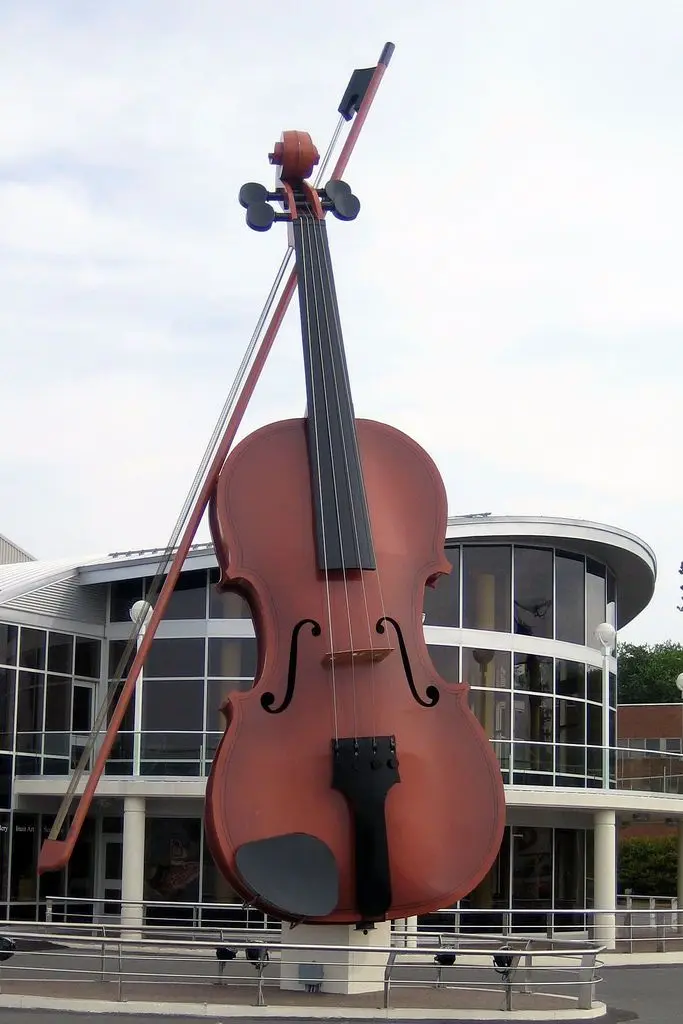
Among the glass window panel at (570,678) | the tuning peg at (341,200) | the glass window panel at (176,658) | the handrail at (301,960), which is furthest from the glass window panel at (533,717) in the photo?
the tuning peg at (341,200)

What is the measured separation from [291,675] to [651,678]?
6830 cm

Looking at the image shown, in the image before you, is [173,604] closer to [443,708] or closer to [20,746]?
[20,746]

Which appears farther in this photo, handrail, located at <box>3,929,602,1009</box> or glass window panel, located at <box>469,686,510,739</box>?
glass window panel, located at <box>469,686,510,739</box>

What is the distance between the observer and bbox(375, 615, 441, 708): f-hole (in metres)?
11.7

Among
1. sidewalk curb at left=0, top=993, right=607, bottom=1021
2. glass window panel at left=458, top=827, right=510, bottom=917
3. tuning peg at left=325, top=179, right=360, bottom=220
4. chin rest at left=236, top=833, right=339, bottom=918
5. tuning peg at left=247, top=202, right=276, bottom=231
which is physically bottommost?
glass window panel at left=458, top=827, right=510, bottom=917

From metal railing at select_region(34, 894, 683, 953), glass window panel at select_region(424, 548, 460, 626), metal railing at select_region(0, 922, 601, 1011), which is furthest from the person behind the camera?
glass window panel at select_region(424, 548, 460, 626)

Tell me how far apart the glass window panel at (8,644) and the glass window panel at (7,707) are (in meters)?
0.18

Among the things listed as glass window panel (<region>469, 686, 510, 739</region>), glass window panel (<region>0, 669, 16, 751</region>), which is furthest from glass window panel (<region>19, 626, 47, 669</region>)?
glass window panel (<region>469, 686, 510, 739</region>)

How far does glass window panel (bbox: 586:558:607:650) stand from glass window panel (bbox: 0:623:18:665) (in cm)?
1059

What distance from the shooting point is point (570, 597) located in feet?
89.9

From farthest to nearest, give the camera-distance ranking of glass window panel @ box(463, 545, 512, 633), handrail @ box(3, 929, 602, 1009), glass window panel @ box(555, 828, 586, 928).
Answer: glass window panel @ box(555, 828, 586, 928) < glass window panel @ box(463, 545, 512, 633) < handrail @ box(3, 929, 602, 1009)

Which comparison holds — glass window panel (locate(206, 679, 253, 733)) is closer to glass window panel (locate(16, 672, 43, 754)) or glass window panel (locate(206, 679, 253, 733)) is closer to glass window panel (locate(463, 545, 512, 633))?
glass window panel (locate(16, 672, 43, 754))

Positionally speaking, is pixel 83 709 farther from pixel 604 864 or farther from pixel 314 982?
pixel 314 982

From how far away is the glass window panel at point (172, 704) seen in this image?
86.7 ft
